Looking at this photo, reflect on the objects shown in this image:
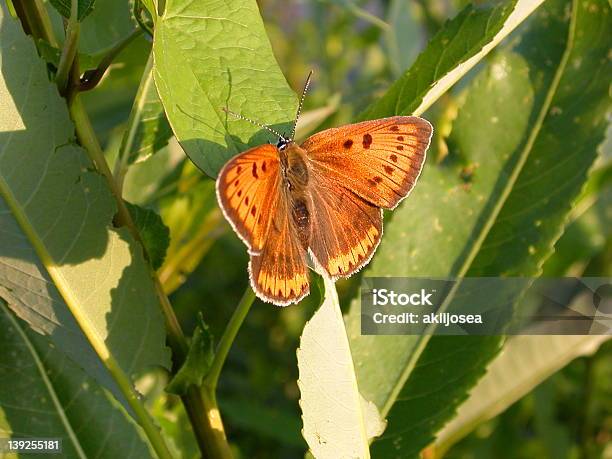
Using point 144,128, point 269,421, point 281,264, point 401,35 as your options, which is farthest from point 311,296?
point 401,35

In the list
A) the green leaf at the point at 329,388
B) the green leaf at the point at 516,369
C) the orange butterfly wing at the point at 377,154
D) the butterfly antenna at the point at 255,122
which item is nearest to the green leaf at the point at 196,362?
the green leaf at the point at 329,388

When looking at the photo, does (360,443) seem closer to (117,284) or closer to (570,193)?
(117,284)

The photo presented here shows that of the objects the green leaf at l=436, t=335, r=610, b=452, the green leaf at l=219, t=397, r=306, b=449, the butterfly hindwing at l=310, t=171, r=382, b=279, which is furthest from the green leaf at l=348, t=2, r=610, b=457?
the green leaf at l=219, t=397, r=306, b=449

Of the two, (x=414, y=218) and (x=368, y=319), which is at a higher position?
(x=414, y=218)

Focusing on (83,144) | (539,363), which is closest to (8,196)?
(83,144)

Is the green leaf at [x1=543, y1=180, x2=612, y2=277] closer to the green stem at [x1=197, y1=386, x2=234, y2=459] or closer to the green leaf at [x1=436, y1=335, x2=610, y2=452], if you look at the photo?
the green leaf at [x1=436, y1=335, x2=610, y2=452]

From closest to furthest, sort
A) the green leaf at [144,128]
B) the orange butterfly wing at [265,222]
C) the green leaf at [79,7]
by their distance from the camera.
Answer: the green leaf at [79,7] < the orange butterfly wing at [265,222] < the green leaf at [144,128]

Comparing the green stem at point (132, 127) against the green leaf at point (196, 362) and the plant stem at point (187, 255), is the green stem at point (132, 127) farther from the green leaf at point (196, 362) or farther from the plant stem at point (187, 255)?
the plant stem at point (187, 255)
